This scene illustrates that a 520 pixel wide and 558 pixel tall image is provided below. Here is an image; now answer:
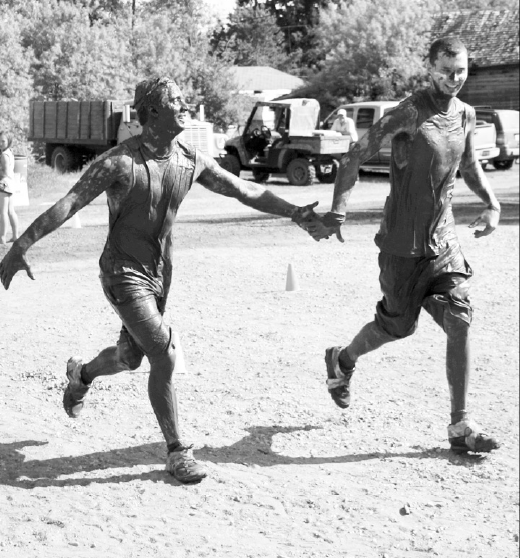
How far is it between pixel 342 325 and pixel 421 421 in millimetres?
2709

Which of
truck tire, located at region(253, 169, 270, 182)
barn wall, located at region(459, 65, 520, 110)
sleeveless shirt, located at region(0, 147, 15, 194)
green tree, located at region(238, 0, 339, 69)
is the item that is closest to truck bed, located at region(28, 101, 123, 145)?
sleeveless shirt, located at region(0, 147, 15, 194)

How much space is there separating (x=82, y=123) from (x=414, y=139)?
1459 centimetres

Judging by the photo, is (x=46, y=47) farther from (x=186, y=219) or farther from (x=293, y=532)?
(x=186, y=219)

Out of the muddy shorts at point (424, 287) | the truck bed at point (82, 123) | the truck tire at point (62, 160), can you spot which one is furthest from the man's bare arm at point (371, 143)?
the truck tire at point (62, 160)

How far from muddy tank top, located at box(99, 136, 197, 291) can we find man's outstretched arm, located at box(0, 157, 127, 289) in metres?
0.13

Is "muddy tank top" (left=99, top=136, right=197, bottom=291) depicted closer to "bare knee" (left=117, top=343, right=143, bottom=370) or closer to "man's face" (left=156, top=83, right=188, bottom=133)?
"man's face" (left=156, top=83, right=188, bottom=133)

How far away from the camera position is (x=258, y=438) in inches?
215

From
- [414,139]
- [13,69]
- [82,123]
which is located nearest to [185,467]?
[414,139]

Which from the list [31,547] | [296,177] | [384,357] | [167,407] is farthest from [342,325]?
[296,177]

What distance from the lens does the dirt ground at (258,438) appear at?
4172 mm

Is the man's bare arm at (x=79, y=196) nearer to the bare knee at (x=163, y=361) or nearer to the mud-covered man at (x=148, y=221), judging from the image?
the mud-covered man at (x=148, y=221)

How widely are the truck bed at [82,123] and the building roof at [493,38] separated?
1337cm

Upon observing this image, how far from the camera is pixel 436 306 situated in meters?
5.17

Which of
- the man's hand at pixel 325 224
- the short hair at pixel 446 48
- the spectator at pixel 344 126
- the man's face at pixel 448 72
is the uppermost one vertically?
the short hair at pixel 446 48
